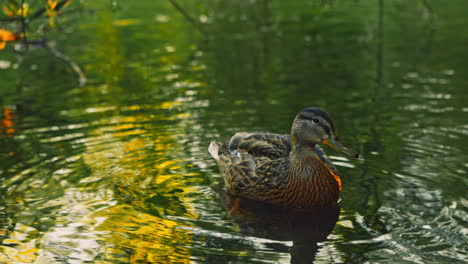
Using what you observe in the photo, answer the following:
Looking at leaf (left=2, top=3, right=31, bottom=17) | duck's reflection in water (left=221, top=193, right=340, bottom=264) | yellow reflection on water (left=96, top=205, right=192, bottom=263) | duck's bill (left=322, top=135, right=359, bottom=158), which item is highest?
leaf (left=2, top=3, right=31, bottom=17)

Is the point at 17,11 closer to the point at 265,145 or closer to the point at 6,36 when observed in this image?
the point at 6,36

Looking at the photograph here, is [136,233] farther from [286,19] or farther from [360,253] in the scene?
[286,19]

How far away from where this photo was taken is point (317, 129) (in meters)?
7.27

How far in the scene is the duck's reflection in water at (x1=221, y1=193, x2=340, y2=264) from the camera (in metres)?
6.32

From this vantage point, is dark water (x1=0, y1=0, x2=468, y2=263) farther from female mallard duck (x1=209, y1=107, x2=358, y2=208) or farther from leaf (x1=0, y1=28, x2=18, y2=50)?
leaf (x1=0, y1=28, x2=18, y2=50)

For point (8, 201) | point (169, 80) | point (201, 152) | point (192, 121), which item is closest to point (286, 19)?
point (169, 80)

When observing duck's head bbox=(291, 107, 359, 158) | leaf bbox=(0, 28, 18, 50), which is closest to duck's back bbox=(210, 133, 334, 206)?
duck's head bbox=(291, 107, 359, 158)

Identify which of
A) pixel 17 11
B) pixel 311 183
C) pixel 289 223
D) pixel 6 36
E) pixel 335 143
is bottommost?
pixel 289 223

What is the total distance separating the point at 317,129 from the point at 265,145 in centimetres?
91

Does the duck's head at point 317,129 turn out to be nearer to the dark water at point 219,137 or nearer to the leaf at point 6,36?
the dark water at point 219,137

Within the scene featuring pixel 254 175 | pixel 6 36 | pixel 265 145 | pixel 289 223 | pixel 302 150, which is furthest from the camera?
pixel 6 36

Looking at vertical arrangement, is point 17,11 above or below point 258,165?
above

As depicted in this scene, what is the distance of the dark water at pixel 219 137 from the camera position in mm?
6379

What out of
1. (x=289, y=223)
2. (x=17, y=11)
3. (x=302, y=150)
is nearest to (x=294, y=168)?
(x=302, y=150)
